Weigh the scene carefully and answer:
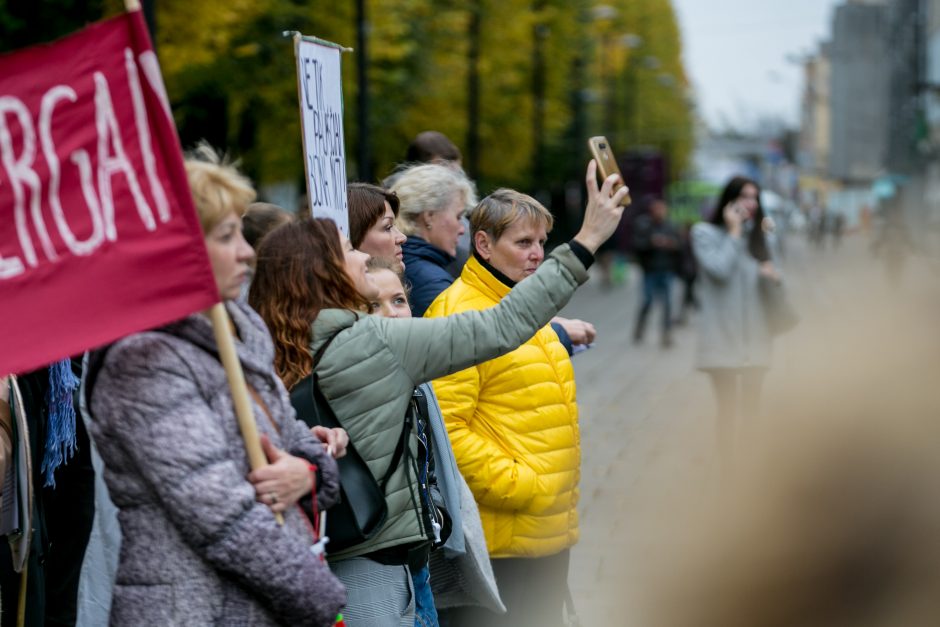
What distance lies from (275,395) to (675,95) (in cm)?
9940

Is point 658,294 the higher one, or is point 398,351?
point 398,351

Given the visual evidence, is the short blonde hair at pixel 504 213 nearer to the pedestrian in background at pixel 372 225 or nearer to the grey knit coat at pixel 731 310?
the pedestrian in background at pixel 372 225

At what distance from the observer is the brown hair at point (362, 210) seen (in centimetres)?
470

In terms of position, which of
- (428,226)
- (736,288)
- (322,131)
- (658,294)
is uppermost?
(322,131)

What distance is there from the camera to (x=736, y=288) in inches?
392

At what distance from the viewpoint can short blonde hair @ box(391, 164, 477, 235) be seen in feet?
18.6

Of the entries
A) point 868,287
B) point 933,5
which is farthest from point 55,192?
point 933,5

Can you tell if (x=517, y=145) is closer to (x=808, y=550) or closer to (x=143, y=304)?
(x=808, y=550)

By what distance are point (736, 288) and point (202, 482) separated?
7.35 metres

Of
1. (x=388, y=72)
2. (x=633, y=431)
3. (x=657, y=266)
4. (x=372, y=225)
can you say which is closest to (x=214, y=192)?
(x=372, y=225)

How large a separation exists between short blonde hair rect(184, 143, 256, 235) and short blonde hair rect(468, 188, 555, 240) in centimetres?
161

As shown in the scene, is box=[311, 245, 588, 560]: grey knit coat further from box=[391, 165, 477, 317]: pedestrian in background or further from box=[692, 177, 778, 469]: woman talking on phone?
box=[692, 177, 778, 469]: woman talking on phone

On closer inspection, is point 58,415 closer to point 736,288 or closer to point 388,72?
point 736,288

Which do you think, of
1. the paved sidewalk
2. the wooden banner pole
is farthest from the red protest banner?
the paved sidewalk
